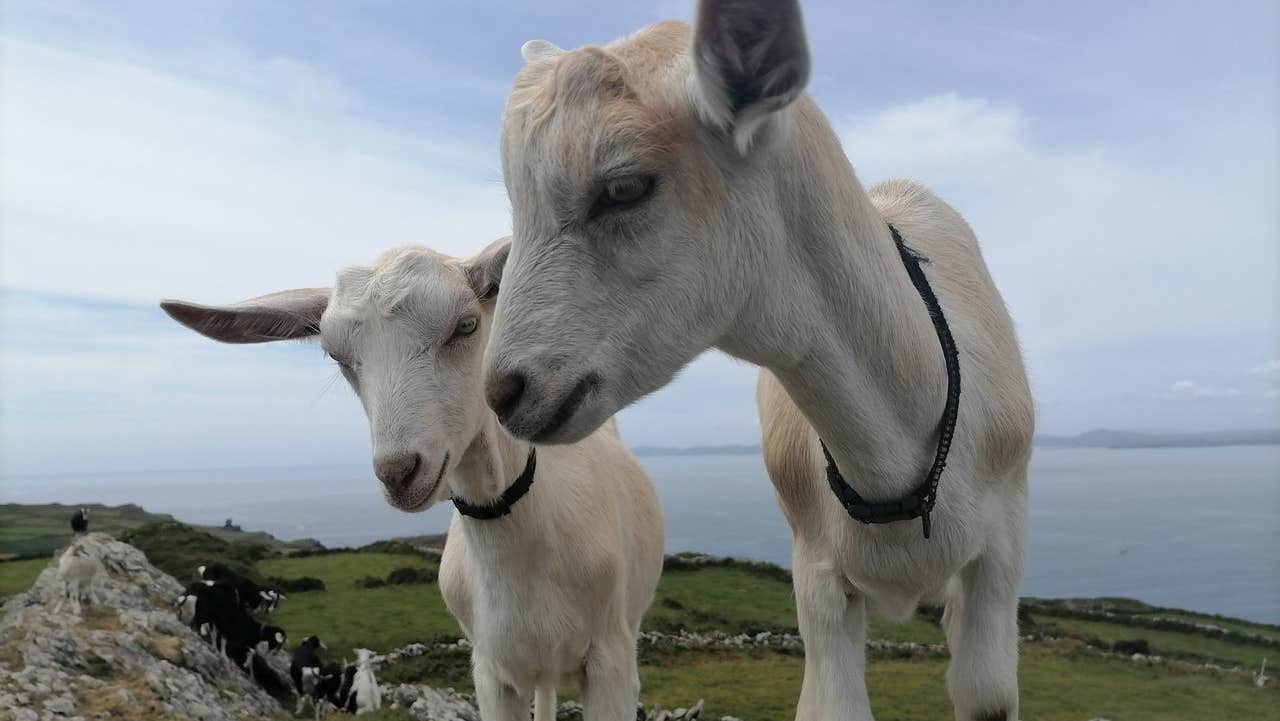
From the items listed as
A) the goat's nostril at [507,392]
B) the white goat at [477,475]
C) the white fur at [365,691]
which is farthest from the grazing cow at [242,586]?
the goat's nostril at [507,392]

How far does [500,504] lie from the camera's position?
3834 millimetres

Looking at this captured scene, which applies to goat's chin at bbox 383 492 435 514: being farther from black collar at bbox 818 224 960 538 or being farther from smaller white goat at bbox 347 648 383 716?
smaller white goat at bbox 347 648 383 716

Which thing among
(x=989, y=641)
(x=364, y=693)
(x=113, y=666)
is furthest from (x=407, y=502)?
(x=364, y=693)

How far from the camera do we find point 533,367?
74.0 inches

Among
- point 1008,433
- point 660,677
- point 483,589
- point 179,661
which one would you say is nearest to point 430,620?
point 660,677

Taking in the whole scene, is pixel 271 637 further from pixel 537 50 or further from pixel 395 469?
pixel 537 50

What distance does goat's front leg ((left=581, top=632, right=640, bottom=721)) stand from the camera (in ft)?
13.3

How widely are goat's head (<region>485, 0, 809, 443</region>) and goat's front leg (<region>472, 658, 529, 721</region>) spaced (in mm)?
2566

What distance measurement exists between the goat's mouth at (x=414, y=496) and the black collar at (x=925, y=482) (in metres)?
1.52

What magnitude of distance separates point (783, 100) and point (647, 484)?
416 centimetres

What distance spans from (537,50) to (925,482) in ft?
5.65

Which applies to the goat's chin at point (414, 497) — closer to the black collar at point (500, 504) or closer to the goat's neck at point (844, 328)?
the black collar at point (500, 504)

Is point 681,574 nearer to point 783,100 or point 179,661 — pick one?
point 179,661

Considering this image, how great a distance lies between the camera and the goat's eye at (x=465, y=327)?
3.57m
